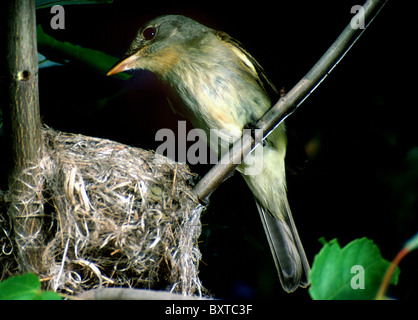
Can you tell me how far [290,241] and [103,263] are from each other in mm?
1488

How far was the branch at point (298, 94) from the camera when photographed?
2250 mm

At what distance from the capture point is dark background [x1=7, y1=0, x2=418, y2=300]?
3441 millimetres

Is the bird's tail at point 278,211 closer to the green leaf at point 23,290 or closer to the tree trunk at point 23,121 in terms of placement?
the tree trunk at point 23,121

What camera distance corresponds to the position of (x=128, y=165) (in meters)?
2.77

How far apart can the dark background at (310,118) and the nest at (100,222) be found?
70 centimetres

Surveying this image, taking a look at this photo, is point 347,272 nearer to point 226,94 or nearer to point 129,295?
point 129,295

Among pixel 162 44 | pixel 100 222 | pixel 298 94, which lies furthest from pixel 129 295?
pixel 162 44

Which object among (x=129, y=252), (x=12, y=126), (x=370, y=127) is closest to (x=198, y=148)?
(x=370, y=127)

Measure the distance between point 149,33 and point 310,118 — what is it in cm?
141

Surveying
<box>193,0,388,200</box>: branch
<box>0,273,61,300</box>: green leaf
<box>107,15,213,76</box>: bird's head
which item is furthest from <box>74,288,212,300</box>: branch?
<box>107,15,213,76</box>: bird's head

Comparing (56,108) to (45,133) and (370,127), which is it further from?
(370,127)

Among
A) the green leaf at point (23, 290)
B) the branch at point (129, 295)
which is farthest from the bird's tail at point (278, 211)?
the green leaf at point (23, 290)

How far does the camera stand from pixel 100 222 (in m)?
2.41

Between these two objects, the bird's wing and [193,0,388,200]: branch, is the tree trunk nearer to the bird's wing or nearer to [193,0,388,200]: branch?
[193,0,388,200]: branch
